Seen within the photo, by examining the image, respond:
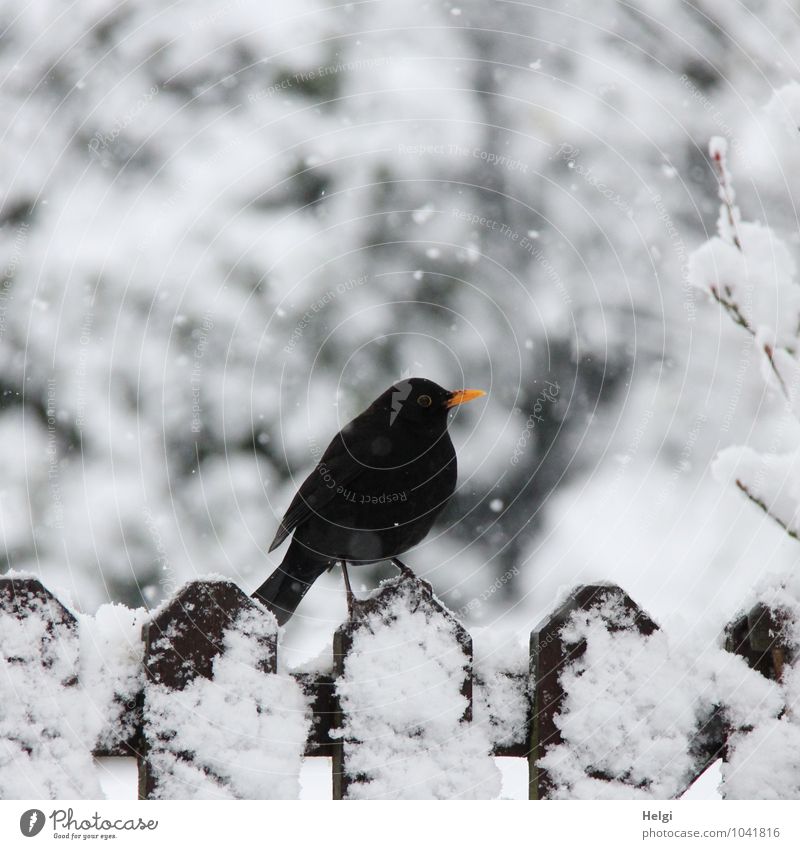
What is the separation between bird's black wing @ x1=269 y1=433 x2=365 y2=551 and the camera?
33.0 inches

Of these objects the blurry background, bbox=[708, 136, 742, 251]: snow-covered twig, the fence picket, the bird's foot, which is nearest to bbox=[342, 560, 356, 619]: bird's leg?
the bird's foot

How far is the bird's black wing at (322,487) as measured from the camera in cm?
84

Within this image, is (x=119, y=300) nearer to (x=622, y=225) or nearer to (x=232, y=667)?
(x=232, y=667)

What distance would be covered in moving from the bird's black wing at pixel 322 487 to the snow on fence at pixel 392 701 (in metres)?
0.16

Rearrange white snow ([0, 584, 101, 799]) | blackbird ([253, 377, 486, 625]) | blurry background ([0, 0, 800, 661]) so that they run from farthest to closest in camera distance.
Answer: blurry background ([0, 0, 800, 661]) < blackbird ([253, 377, 486, 625]) < white snow ([0, 584, 101, 799])

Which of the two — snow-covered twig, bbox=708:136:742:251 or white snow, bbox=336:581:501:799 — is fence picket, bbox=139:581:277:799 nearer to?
white snow, bbox=336:581:501:799

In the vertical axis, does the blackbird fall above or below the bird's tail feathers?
above

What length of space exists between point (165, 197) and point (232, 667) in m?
0.81

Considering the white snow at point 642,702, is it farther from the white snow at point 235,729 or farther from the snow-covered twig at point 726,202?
the snow-covered twig at point 726,202

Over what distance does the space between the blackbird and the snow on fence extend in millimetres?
97

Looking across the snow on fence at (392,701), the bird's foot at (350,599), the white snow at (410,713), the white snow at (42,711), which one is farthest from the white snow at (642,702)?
the white snow at (42,711)

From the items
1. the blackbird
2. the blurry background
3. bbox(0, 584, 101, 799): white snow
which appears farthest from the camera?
the blurry background

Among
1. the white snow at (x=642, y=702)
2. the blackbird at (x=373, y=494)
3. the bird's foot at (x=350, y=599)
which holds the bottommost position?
the white snow at (x=642, y=702)

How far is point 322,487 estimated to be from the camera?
85cm
